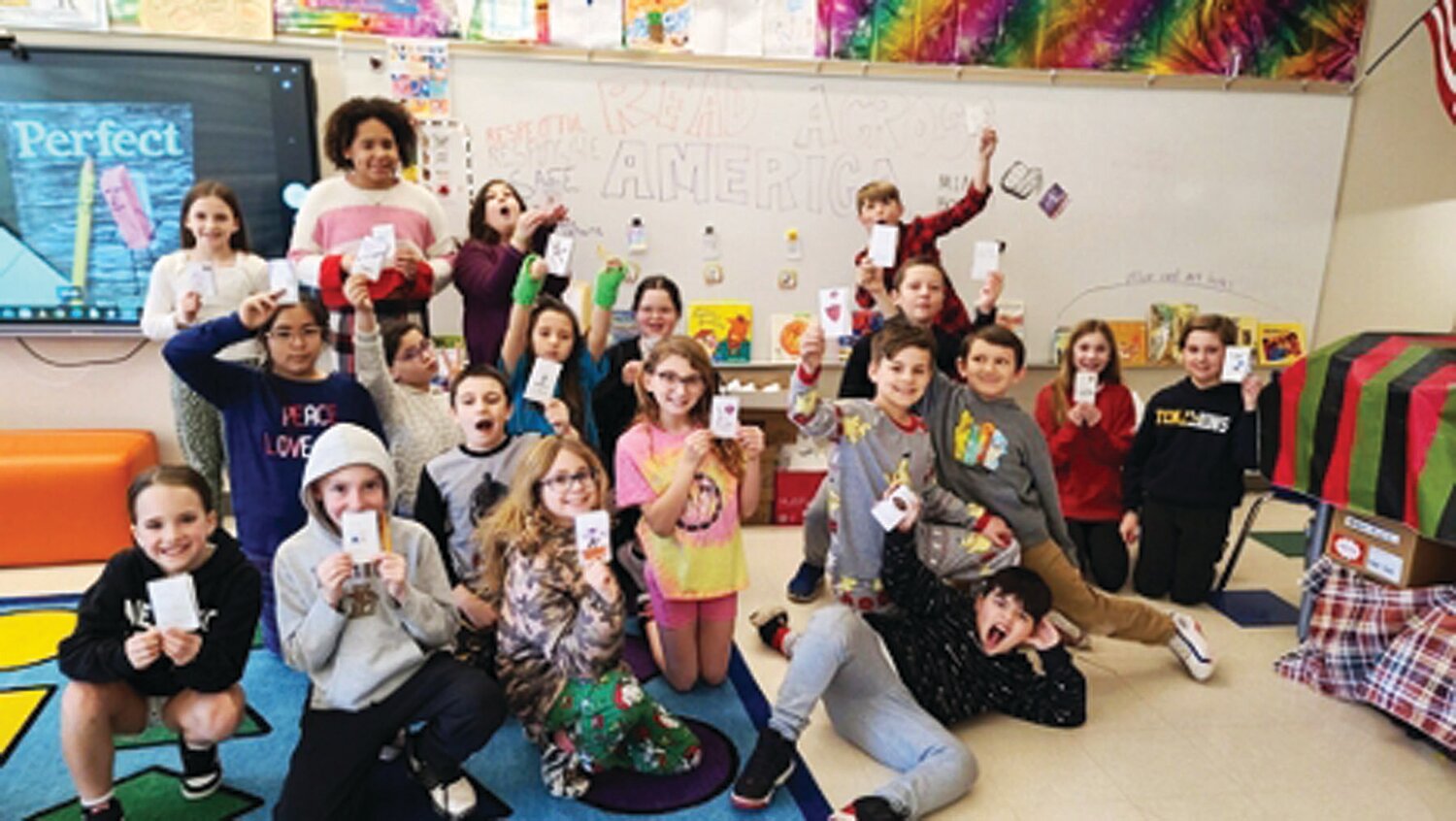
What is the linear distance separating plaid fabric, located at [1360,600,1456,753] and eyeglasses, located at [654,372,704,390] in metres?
2.01

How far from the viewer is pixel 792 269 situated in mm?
4273

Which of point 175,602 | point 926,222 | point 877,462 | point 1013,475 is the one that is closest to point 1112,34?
point 926,222

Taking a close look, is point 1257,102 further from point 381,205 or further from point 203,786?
point 203,786

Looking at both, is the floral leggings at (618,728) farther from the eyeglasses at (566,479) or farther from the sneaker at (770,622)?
the sneaker at (770,622)

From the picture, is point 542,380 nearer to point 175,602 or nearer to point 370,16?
point 175,602

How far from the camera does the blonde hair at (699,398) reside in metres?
2.56

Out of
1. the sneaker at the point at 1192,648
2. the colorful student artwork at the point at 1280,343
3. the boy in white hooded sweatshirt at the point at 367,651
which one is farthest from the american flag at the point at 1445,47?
the boy in white hooded sweatshirt at the point at 367,651

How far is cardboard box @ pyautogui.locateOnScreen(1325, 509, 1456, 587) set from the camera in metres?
2.57

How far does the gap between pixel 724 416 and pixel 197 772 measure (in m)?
1.47

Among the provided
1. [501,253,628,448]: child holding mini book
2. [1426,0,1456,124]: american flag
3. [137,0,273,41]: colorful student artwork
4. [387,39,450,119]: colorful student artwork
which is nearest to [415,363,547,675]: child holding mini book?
[501,253,628,448]: child holding mini book

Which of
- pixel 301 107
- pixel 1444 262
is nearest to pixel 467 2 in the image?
pixel 301 107

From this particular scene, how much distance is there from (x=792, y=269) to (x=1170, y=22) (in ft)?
6.97

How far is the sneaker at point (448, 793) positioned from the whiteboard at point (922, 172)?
2.27 metres

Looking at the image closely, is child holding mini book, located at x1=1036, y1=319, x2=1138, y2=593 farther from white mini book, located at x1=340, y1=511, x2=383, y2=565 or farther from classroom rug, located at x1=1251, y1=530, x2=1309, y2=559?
white mini book, located at x1=340, y1=511, x2=383, y2=565
